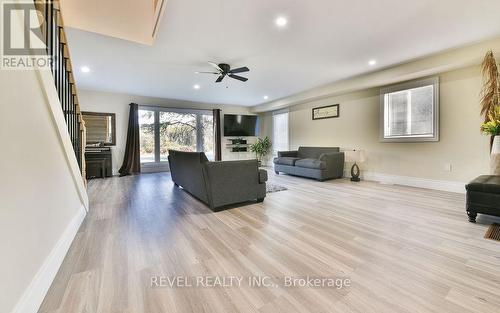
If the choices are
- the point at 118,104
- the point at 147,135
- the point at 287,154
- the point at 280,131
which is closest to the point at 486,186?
the point at 287,154

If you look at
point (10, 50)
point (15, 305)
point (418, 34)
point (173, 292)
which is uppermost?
point (418, 34)

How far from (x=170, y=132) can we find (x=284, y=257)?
6700mm

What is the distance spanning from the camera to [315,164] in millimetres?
5223

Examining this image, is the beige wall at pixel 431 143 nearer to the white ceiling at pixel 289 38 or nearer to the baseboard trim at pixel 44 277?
the white ceiling at pixel 289 38

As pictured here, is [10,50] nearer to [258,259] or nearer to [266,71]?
[258,259]

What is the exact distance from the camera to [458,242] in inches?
78.4

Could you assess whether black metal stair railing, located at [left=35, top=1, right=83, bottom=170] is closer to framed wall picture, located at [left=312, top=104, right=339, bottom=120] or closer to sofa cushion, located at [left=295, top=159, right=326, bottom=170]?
sofa cushion, located at [left=295, top=159, right=326, bottom=170]

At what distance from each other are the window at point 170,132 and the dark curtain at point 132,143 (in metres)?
0.30

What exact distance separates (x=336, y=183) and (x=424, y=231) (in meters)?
2.72

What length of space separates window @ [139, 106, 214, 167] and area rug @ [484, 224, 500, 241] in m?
7.24

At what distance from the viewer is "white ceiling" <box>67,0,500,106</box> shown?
2.49 meters

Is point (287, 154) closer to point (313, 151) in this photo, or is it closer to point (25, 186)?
point (313, 151)

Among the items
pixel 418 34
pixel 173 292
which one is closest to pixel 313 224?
pixel 173 292

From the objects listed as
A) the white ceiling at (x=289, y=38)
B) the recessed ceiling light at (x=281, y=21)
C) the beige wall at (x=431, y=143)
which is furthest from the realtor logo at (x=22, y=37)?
the beige wall at (x=431, y=143)
